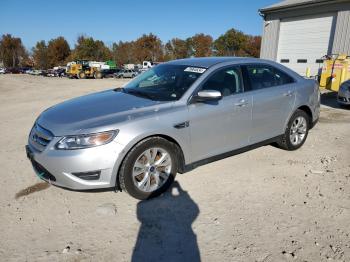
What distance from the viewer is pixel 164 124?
3.39 metres

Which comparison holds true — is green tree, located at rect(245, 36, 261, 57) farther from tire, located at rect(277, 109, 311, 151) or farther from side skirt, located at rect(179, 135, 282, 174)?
side skirt, located at rect(179, 135, 282, 174)

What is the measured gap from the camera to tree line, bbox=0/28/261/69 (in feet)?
217

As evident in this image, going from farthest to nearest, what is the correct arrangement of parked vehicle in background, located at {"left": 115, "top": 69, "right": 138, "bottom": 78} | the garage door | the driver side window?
parked vehicle in background, located at {"left": 115, "top": 69, "right": 138, "bottom": 78}
the garage door
the driver side window

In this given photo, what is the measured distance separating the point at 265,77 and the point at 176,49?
70273 mm

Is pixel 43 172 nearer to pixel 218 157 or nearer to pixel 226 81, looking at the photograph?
pixel 218 157

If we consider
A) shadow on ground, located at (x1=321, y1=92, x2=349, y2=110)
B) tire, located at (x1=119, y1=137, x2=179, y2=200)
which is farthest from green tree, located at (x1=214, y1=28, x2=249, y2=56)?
tire, located at (x1=119, y1=137, x2=179, y2=200)

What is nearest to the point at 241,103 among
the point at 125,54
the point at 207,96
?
the point at 207,96

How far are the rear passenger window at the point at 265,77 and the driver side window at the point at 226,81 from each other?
9.0 inches

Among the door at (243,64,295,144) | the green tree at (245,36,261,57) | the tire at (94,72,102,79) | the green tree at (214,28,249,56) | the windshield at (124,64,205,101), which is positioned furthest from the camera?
the green tree at (245,36,261,57)

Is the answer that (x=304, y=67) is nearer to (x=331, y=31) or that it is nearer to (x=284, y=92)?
(x=331, y=31)

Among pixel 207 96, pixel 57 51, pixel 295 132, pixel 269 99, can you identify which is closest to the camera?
pixel 207 96

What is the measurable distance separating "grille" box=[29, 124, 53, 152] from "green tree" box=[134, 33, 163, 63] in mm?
70433

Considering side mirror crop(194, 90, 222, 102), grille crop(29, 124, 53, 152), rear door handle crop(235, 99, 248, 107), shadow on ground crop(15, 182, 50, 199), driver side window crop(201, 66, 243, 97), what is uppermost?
driver side window crop(201, 66, 243, 97)

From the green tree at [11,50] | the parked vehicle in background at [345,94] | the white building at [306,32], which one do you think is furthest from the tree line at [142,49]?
the parked vehicle in background at [345,94]
